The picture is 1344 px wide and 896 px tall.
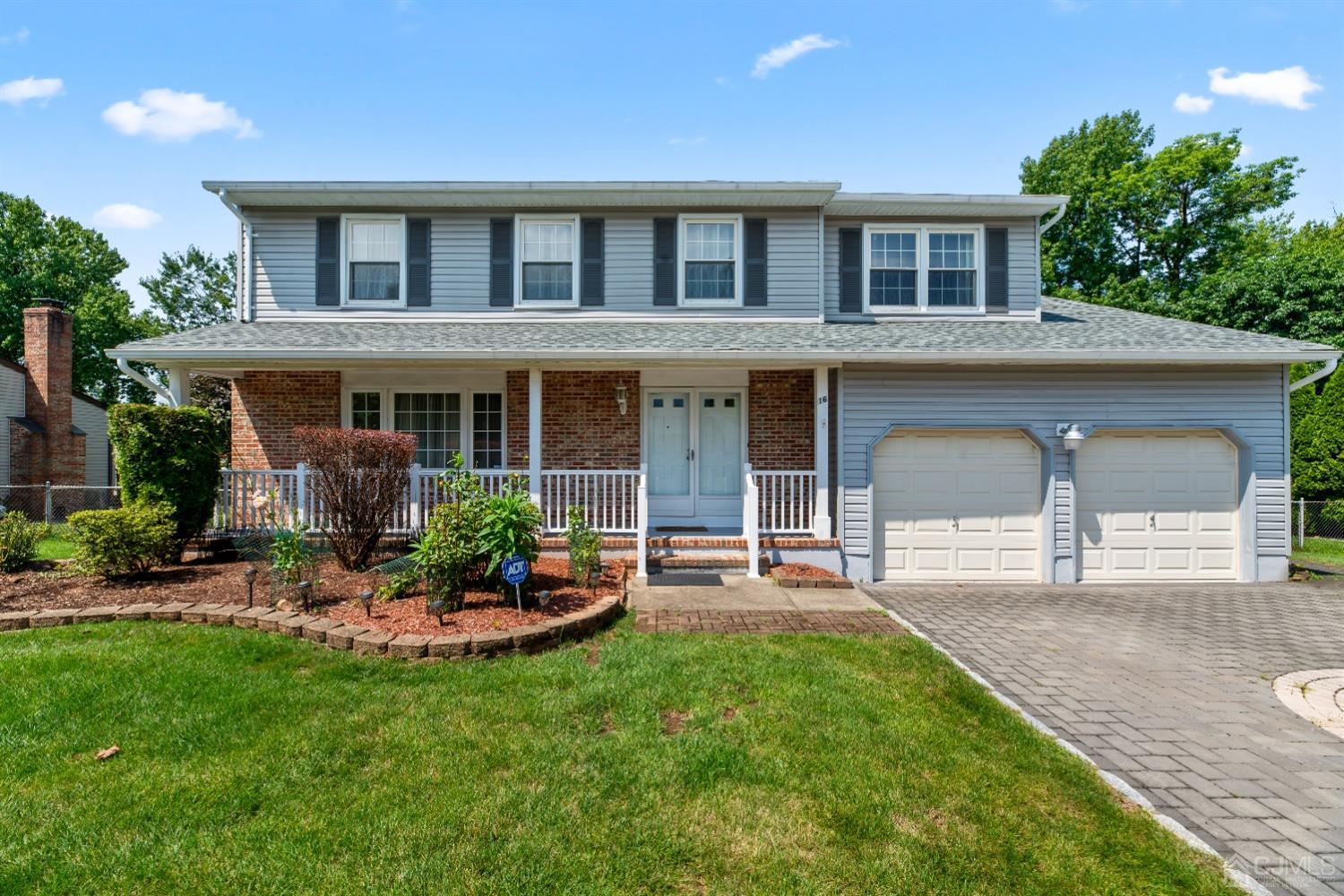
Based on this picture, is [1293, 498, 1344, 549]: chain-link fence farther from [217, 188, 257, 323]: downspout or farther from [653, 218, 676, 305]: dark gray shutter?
[217, 188, 257, 323]: downspout

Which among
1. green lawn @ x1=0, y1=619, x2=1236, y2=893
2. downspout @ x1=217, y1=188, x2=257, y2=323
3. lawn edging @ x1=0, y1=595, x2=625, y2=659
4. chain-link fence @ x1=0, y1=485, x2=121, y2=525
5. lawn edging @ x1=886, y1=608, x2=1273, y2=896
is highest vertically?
downspout @ x1=217, y1=188, x2=257, y2=323

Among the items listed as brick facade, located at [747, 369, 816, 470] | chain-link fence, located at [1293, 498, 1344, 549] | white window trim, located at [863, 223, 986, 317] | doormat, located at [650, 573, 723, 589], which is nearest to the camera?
doormat, located at [650, 573, 723, 589]

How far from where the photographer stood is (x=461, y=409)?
1000 centimetres

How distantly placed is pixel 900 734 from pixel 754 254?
820 cm

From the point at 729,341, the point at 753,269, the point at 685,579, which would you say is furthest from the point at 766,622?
the point at 753,269

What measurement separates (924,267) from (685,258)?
13.8 ft

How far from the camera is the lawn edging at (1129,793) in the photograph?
8.57 feet

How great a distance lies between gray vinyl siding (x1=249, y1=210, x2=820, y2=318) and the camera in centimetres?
1002

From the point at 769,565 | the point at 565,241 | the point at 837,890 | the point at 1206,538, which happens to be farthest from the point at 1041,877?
the point at 565,241

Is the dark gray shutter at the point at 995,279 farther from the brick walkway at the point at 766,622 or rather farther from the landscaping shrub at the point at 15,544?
the landscaping shrub at the point at 15,544

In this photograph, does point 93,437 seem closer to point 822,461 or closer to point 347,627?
point 347,627

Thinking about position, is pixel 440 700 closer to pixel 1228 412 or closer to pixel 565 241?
pixel 565 241

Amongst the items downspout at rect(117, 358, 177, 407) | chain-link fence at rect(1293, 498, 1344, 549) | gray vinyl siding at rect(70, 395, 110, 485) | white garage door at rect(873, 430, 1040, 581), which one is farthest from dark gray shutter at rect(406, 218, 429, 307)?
chain-link fence at rect(1293, 498, 1344, 549)

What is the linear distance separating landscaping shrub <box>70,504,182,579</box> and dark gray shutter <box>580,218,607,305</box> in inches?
253
